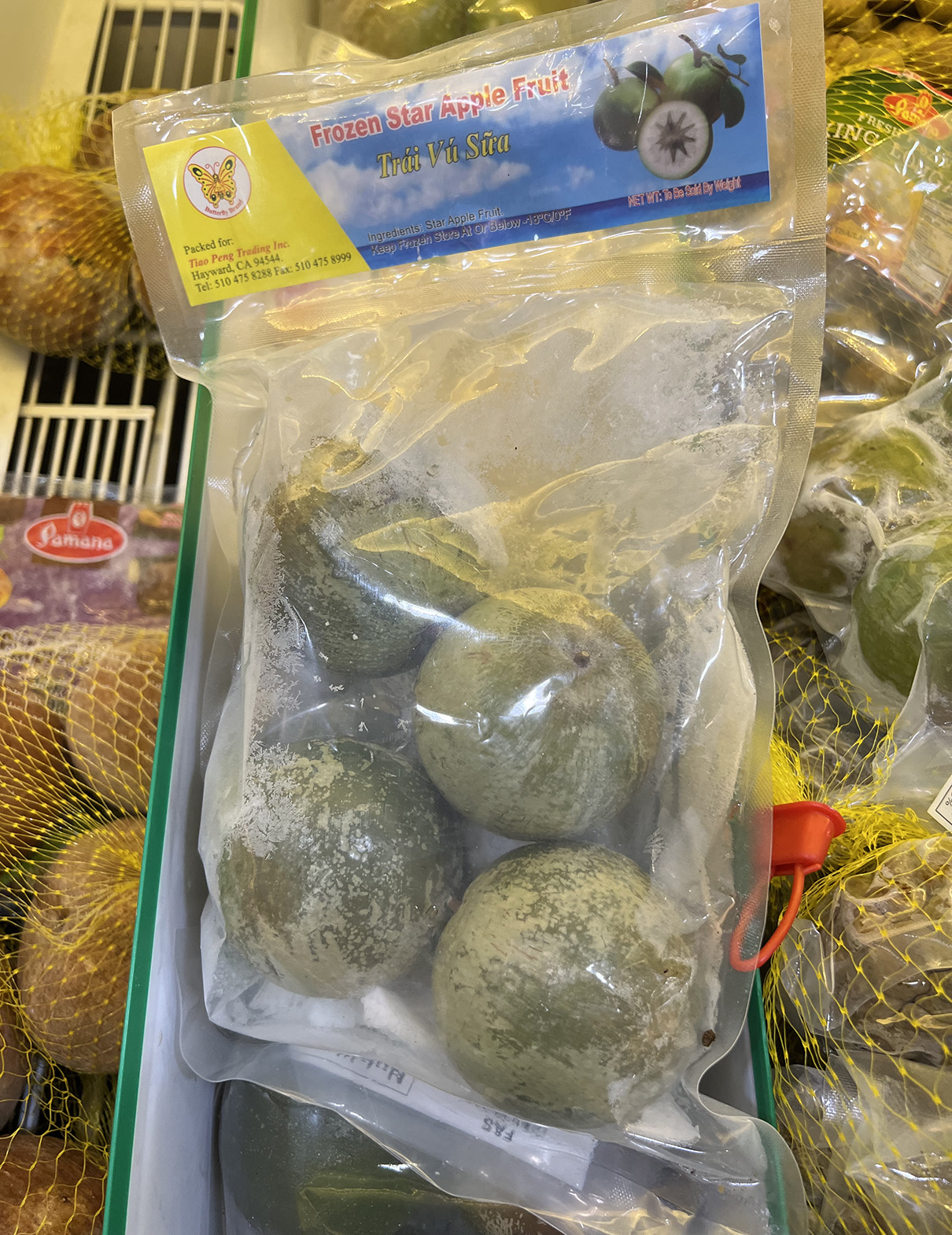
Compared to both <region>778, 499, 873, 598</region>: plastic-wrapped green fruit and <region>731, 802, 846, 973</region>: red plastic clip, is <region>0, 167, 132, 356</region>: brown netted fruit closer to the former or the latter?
<region>778, 499, 873, 598</region>: plastic-wrapped green fruit

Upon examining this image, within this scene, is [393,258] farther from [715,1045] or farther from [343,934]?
[715,1045]

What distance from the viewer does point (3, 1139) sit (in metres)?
0.81

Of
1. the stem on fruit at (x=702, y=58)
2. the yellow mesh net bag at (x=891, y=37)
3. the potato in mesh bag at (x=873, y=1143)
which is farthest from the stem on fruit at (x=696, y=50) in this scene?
the potato in mesh bag at (x=873, y=1143)

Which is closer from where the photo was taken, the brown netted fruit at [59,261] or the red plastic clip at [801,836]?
the red plastic clip at [801,836]

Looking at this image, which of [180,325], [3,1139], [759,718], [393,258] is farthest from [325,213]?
[3,1139]

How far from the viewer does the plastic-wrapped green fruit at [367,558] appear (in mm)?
639

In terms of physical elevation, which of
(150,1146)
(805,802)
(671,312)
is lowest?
(150,1146)

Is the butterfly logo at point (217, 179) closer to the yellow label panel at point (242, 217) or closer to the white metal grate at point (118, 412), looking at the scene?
the yellow label panel at point (242, 217)

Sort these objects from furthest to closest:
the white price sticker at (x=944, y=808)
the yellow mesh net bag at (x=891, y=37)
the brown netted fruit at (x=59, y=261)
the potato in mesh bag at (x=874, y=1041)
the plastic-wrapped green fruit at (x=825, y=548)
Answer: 1. the yellow mesh net bag at (x=891, y=37)
2. the brown netted fruit at (x=59, y=261)
3. the plastic-wrapped green fruit at (x=825, y=548)
4. the white price sticker at (x=944, y=808)
5. the potato in mesh bag at (x=874, y=1041)

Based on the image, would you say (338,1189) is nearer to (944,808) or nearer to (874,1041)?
(874,1041)

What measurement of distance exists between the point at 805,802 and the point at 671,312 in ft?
1.38

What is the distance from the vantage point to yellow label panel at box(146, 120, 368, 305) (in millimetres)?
729

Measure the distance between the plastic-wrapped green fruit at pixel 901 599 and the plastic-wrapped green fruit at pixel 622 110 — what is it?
443 mm

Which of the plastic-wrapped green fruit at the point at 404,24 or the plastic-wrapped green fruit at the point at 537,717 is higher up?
the plastic-wrapped green fruit at the point at 404,24
